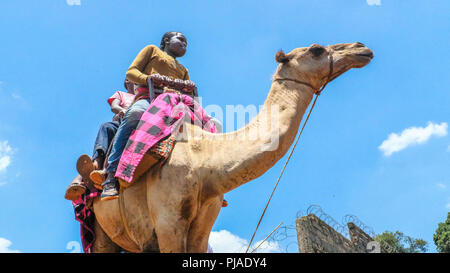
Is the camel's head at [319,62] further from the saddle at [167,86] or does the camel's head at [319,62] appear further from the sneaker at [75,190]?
the sneaker at [75,190]

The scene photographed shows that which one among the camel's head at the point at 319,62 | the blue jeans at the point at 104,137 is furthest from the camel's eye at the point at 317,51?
the blue jeans at the point at 104,137

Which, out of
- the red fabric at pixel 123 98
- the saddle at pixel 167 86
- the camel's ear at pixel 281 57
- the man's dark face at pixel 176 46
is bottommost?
the camel's ear at pixel 281 57

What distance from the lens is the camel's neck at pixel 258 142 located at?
557 cm

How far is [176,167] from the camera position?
564 centimetres

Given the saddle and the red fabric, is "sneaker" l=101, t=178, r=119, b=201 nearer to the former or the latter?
the saddle

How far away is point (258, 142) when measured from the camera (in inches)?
222

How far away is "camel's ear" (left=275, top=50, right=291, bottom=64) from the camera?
621cm

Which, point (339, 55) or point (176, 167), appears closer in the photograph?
point (176, 167)

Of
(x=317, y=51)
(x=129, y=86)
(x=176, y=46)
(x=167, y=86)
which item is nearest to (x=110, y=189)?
(x=167, y=86)

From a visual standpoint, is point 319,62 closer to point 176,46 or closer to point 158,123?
point 158,123

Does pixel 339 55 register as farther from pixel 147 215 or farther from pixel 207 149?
pixel 147 215

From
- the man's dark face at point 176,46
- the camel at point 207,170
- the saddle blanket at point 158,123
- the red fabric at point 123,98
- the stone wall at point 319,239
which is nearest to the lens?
the camel at point 207,170

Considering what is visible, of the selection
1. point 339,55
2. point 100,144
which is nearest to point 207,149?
point 100,144
